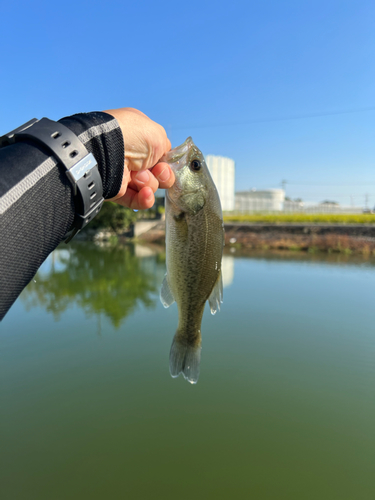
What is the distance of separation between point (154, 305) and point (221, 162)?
32090 millimetres

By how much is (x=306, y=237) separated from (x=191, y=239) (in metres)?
25.1

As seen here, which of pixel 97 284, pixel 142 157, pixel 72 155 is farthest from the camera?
pixel 97 284

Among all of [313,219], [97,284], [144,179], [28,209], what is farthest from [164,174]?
[313,219]

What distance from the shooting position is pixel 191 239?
175cm

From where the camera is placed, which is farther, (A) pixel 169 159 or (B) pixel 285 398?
(B) pixel 285 398

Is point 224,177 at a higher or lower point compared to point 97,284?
higher

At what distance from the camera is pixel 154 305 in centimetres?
1116

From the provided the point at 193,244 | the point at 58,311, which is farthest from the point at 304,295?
the point at 193,244

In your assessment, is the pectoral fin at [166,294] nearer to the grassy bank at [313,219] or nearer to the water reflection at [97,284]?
the water reflection at [97,284]

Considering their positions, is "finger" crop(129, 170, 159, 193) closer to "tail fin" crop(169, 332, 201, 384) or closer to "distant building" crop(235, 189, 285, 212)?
"tail fin" crop(169, 332, 201, 384)

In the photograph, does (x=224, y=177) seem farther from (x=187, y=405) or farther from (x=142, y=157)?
(x=142, y=157)

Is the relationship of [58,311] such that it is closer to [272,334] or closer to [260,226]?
[272,334]

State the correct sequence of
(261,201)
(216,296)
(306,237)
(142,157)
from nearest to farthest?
(142,157) → (216,296) → (306,237) → (261,201)

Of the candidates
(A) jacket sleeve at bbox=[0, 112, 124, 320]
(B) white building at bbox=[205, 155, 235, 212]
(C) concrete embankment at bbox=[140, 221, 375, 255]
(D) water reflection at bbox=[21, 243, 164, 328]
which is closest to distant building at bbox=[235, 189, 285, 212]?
(B) white building at bbox=[205, 155, 235, 212]
